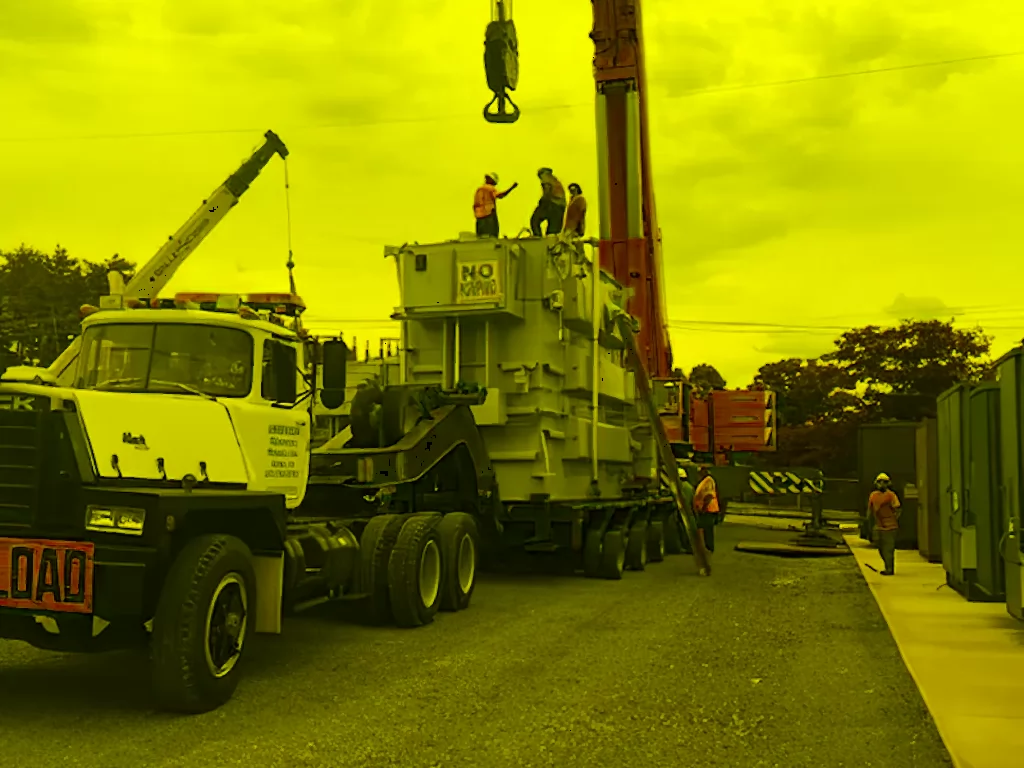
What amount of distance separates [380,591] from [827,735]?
4925mm

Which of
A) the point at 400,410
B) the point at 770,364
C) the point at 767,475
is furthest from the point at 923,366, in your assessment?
the point at 400,410

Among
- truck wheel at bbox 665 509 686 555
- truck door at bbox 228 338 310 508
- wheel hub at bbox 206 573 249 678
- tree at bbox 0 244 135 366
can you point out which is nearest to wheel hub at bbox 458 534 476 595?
truck door at bbox 228 338 310 508

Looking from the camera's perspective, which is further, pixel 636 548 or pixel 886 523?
pixel 636 548

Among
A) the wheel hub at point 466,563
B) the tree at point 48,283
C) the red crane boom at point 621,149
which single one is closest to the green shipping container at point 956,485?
the wheel hub at point 466,563

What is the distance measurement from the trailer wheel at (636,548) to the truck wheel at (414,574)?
21.4 feet

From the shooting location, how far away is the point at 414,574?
10.6m

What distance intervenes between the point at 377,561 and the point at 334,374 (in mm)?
2435

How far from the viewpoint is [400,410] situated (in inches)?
483

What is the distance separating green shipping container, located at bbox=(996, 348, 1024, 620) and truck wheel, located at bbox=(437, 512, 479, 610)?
17.4 feet

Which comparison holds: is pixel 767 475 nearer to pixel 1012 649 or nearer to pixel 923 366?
pixel 1012 649

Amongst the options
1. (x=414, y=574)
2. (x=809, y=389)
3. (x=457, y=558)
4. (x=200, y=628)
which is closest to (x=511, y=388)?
(x=457, y=558)

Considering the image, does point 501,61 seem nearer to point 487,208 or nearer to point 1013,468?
point 487,208

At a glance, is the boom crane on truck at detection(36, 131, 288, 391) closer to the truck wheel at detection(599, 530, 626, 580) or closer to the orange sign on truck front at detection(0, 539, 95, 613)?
the truck wheel at detection(599, 530, 626, 580)

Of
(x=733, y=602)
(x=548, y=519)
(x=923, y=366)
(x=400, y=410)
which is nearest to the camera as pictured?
(x=400, y=410)
